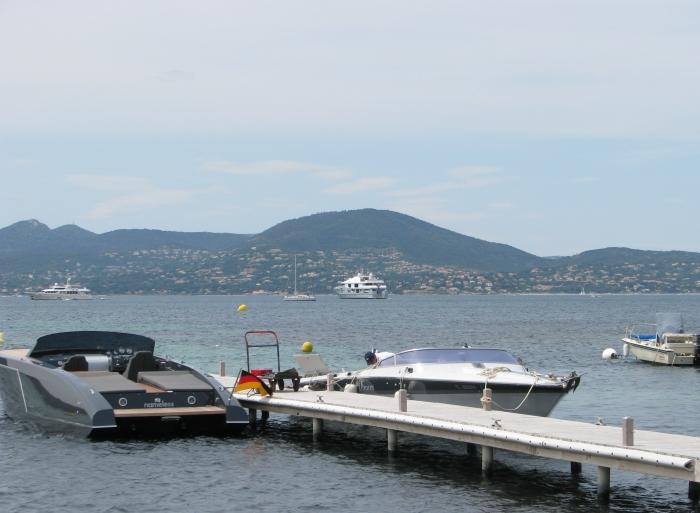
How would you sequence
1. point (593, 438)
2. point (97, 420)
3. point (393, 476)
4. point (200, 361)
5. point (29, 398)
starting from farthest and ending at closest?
point (200, 361) < point (29, 398) < point (97, 420) < point (393, 476) < point (593, 438)

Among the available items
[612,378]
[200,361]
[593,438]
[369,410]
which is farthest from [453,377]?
[200,361]

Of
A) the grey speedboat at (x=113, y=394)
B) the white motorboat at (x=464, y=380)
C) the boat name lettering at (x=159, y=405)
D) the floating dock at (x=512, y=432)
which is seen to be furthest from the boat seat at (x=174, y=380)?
the white motorboat at (x=464, y=380)

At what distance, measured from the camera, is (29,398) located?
26672 mm

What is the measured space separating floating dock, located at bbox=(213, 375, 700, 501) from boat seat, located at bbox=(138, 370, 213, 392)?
176cm

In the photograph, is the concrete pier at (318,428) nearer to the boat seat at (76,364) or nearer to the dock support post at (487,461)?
the dock support post at (487,461)

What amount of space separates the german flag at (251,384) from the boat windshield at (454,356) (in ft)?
13.2

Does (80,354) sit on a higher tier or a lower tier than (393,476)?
higher

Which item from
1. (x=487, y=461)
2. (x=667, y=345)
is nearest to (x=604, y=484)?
(x=487, y=461)

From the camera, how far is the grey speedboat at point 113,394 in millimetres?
23609

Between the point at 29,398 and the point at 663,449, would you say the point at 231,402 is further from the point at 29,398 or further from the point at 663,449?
the point at 663,449

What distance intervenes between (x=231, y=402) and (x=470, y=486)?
6683mm

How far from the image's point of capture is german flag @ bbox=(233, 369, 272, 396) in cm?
2634

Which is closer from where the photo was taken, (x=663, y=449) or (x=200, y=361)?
(x=663, y=449)

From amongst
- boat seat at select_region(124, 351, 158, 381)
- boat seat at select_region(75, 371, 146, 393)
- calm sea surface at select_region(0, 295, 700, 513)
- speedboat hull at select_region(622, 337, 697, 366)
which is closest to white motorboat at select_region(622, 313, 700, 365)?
speedboat hull at select_region(622, 337, 697, 366)
